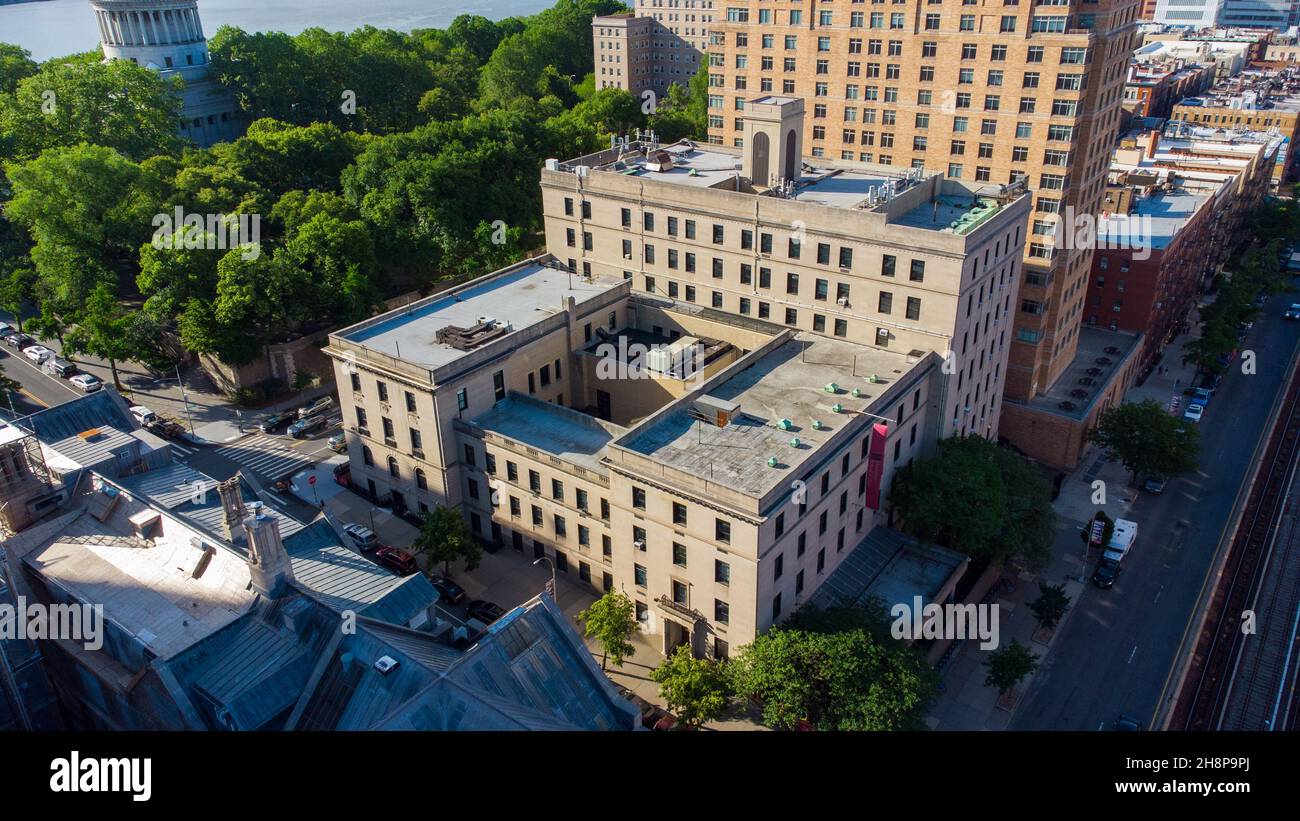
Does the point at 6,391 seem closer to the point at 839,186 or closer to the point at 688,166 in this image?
the point at 688,166

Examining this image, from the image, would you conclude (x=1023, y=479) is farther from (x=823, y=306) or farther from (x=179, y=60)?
(x=179, y=60)

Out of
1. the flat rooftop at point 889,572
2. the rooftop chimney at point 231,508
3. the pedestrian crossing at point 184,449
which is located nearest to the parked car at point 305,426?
the pedestrian crossing at point 184,449

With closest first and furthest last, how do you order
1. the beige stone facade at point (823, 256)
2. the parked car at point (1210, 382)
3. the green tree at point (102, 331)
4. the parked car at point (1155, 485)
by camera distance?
1. the beige stone facade at point (823, 256)
2. the parked car at point (1155, 485)
3. the green tree at point (102, 331)
4. the parked car at point (1210, 382)

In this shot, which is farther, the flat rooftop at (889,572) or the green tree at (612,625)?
the flat rooftop at (889,572)

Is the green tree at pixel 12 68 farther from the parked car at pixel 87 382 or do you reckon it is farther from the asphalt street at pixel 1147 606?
the asphalt street at pixel 1147 606

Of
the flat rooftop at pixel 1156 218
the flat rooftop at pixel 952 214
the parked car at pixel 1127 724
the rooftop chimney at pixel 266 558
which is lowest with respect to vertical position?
the parked car at pixel 1127 724

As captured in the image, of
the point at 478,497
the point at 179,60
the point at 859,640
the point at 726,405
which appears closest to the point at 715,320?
the point at 726,405

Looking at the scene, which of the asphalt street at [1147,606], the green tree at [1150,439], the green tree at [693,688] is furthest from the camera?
the green tree at [1150,439]

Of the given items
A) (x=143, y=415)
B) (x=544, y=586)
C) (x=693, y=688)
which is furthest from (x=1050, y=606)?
(x=143, y=415)
